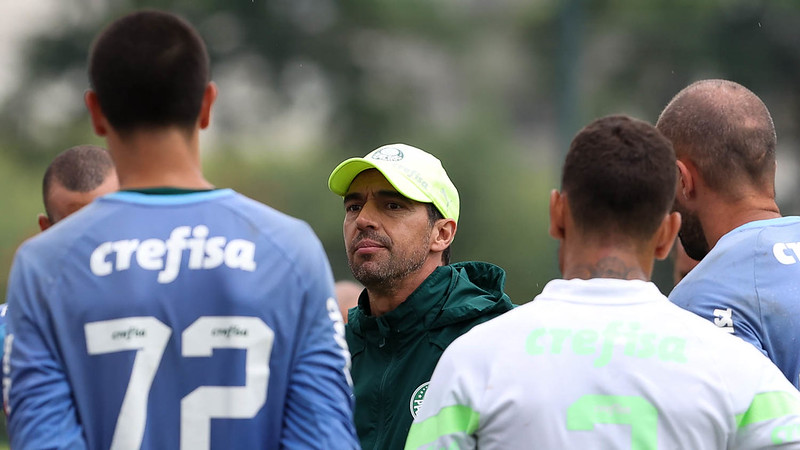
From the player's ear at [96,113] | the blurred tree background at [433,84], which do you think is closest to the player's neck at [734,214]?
the player's ear at [96,113]

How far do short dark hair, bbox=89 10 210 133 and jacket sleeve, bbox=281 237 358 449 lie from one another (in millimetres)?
461

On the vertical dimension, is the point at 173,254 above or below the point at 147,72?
below

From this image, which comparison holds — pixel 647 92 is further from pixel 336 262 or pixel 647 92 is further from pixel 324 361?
pixel 324 361

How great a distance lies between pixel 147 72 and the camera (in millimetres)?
2369

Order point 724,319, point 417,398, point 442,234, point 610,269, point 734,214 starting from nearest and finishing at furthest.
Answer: point 610,269, point 724,319, point 734,214, point 417,398, point 442,234

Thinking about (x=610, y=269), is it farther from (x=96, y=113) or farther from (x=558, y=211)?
(x=96, y=113)

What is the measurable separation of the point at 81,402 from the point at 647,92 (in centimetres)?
990

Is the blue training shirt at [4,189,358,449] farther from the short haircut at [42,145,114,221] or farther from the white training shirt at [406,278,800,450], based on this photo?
the short haircut at [42,145,114,221]

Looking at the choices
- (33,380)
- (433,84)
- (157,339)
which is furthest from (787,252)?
(433,84)

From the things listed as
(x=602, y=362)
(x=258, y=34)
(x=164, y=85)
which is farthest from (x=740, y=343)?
(x=258, y=34)

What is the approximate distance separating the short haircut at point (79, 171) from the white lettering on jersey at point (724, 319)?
2222mm

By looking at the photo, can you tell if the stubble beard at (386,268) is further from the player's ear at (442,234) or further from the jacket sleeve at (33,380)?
the jacket sleeve at (33,380)

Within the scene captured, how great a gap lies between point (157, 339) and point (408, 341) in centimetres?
167

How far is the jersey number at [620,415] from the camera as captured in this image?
90.6 inches
